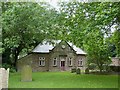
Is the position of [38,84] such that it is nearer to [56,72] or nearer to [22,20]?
[56,72]

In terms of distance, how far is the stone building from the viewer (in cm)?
287

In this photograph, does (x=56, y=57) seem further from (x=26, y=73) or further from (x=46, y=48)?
(x=26, y=73)

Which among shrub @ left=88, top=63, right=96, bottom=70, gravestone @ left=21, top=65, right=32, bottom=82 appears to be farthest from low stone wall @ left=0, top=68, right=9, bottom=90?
shrub @ left=88, top=63, right=96, bottom=70

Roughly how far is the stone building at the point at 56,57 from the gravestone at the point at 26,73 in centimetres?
4

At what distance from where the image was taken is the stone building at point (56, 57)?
9.43 feet

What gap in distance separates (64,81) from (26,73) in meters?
0.45

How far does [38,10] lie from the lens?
9.36ft

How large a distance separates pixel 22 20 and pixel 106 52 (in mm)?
1028

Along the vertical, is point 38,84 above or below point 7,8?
below

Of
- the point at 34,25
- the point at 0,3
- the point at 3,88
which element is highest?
the point at 0,3

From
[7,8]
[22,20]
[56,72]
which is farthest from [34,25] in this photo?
[56,72]

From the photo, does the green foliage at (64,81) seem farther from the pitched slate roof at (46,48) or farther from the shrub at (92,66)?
the pitched slate roof at (46,48)

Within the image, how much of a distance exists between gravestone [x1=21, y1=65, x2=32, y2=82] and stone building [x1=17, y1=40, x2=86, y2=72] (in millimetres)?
41

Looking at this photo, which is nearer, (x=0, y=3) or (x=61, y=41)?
(x=0, y=3)
